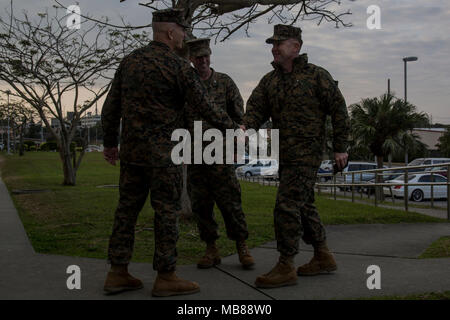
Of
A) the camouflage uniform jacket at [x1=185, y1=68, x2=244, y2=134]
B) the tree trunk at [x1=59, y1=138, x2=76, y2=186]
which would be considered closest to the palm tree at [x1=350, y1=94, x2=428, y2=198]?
the tree trunk at [x1=59, y1=138, x2=76, y2=186]

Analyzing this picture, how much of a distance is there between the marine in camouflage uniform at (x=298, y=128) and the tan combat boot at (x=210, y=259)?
30.3 inches

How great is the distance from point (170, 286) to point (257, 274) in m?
0.94

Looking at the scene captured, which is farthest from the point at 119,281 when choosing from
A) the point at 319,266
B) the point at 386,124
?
the point at 386,124

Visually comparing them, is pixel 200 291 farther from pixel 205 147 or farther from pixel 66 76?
pixel 66 76

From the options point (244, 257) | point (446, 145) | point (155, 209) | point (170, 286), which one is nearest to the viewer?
point (170, 286)

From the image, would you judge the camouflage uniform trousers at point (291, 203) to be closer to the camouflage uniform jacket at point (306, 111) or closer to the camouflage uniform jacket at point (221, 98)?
the camouflage uniform jacket at point (306, 111)

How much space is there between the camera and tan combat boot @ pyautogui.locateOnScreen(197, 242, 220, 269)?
15.0 feet

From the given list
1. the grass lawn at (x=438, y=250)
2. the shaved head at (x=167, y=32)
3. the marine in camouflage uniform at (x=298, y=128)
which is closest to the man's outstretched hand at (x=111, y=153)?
the shaved head at (x=167, y=32)

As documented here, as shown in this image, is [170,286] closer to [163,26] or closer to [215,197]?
[215,197]

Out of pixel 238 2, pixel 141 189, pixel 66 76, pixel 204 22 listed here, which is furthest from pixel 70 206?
pixel 66 76

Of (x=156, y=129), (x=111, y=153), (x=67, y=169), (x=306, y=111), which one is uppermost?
(x=306, y=111)

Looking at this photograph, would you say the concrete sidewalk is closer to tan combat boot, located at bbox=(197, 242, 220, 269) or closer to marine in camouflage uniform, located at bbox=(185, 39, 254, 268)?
tan combat boot, located at bbox=(197, 242, 220, 269)

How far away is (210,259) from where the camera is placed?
464 cm

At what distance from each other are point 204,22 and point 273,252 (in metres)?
4.82
